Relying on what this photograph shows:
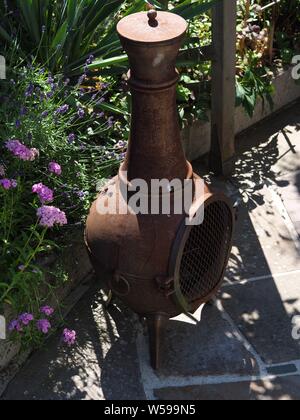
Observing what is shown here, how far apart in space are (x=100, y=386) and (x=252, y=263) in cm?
129

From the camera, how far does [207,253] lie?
4.09 meters

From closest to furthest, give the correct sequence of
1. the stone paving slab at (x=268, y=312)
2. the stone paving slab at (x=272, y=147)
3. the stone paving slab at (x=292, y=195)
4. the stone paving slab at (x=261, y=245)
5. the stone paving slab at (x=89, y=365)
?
the stone paving slab at (x=89, y=365)
the stone paving slab at (x=268, y=312)
the stone paving slab at (x=261, y=245)
the stone paving slab at (x=292, y=195)
the stone paving slab at (x=272, y=147)

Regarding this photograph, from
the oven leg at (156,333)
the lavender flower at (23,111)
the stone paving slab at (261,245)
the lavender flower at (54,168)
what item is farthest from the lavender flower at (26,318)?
the stone paving slab at (261,245)

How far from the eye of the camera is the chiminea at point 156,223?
3.53m

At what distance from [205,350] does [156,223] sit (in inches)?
33.4

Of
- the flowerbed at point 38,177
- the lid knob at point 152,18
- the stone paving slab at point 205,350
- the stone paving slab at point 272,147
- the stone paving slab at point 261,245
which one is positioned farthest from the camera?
the stone paving slab at point 272,147

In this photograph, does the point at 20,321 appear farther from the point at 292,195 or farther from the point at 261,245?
the point at 292,195

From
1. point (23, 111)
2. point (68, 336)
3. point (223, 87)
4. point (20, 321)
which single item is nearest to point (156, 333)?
point (68, 336)

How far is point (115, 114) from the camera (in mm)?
5148

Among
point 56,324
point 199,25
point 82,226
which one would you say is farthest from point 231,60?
point 56,324

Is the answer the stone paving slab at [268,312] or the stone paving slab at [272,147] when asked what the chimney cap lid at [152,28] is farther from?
the stone paving slab at [272,147]

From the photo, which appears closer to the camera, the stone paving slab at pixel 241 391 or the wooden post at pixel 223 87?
the stone paving slab at pixel 241 391

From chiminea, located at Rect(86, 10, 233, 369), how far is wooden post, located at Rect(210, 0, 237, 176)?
1271 mm
